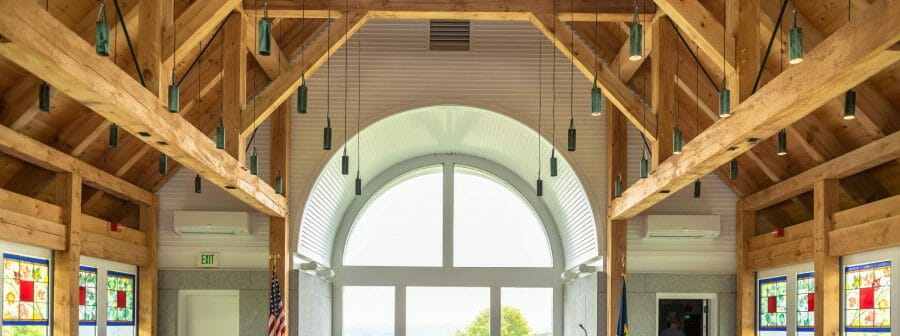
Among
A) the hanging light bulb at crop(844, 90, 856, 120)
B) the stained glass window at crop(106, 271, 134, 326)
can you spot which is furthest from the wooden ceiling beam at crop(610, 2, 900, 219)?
the stained glass window at crop(106, 271, 134, 326)

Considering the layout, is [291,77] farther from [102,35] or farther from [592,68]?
[102,35]

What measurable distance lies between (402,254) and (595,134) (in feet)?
13.1

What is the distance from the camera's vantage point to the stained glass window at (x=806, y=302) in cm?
1108

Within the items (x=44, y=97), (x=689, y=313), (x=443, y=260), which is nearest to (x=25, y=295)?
(x=44, y=97)

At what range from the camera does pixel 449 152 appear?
15703 mm

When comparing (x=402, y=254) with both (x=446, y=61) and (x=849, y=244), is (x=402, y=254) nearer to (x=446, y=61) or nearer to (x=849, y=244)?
(x=446, y=61)

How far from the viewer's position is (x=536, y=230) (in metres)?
16.2

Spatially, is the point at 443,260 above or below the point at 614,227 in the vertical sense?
below

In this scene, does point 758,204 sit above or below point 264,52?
below

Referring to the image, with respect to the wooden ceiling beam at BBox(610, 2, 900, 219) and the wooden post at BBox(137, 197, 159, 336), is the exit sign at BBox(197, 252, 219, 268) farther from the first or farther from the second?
the wooden ceiling beam at BBox(610, 2, 900, 219)

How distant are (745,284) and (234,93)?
6588mm

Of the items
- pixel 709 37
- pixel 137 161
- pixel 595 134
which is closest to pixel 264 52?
pixel 709 37

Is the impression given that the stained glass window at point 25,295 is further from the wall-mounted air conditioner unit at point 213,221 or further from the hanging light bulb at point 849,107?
the hanging light bulb at point 849,107

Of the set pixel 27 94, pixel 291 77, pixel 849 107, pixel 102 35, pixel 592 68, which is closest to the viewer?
pixel 102 35
